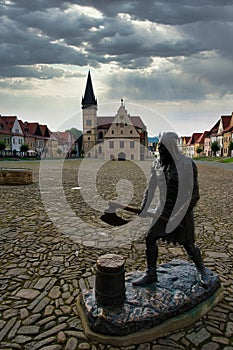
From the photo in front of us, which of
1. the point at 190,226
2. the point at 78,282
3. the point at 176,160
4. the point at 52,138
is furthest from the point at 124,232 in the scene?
the point at 52,138

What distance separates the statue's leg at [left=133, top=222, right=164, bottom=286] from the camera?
3.12 metres

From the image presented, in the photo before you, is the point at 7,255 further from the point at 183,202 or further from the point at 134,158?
the point at 134,158

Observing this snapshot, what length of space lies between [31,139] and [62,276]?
7120cm

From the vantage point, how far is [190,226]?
3.13 metres

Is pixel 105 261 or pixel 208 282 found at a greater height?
pixel 105 261

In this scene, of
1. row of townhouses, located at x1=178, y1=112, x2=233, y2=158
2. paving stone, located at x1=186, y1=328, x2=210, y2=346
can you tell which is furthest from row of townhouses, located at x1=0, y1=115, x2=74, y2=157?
paving stone, located at x1=186, y1=328, x2=210, y2=346

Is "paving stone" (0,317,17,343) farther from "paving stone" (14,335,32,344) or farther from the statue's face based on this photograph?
the statue's face

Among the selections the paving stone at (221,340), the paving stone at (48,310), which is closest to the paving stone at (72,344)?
the paving stone at (48,310)

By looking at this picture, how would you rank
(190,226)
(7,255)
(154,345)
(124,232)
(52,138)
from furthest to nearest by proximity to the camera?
1. (52,138)
2. (124,232)
3. (7,255)
4. (190,226)
5. (154,345)

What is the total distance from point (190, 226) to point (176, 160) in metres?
0.80

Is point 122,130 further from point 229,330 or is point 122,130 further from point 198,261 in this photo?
point 229,330

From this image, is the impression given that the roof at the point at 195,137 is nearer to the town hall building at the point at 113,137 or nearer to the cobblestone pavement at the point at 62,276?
the town hall building at the point at 113,137

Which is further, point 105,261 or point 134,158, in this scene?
point 134,158

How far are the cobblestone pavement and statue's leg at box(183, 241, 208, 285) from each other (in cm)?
37
